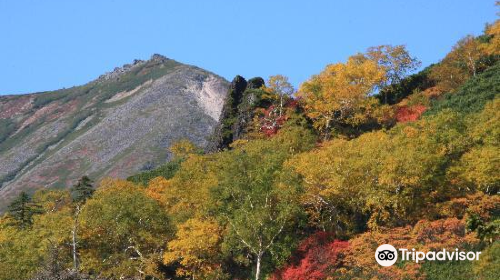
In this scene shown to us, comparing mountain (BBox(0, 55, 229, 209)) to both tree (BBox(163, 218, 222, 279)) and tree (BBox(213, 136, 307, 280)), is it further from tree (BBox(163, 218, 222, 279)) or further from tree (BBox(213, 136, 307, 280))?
tree (BBox(163, 218, 222, 279))

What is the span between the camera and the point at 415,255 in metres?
35.3

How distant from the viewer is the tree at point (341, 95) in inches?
2606

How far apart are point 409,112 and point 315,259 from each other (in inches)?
1230

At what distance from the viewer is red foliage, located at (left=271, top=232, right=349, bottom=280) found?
38.5 m

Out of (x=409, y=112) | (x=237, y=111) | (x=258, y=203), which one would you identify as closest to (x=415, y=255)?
(x=258, y=203)

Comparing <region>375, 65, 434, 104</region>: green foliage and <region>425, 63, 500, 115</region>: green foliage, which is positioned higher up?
<region>375, 65, 434, 104</region>: green foliage

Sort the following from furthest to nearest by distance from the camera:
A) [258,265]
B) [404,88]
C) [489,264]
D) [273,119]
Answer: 1. [404,88]
2. [273,119]
3. [258,265]
4. [489,264]

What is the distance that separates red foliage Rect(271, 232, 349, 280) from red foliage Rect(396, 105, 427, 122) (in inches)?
1046

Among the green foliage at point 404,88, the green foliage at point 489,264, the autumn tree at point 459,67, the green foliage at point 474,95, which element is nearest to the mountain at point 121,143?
the green foliage at point 404,88

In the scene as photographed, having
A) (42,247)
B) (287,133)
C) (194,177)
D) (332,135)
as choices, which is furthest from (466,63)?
(42,247)

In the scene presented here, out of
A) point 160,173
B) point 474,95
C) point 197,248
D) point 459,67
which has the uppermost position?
point 459,67

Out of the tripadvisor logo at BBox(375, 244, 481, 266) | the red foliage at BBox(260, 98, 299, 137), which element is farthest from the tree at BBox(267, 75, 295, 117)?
the tripadvisor logo at BBox(375, 244, 481, 266)

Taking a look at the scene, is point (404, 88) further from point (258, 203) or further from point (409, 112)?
point (258, 203)

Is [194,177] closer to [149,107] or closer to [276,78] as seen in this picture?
[276,78]
